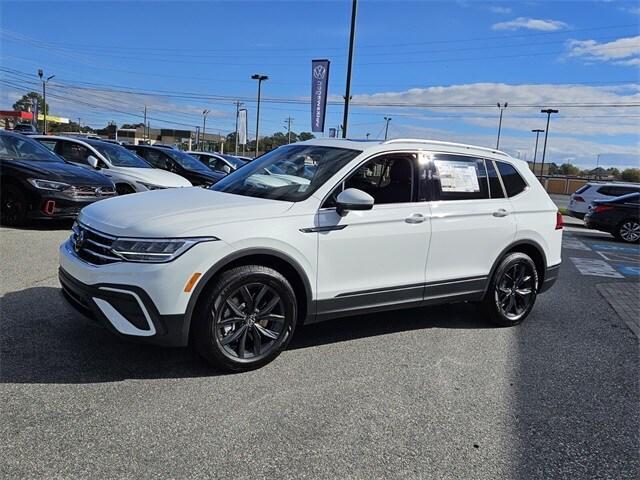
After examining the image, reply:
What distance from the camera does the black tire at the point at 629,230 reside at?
1496 centimetres

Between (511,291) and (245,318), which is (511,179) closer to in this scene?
(511,291)

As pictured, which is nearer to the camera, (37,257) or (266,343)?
(266,343)

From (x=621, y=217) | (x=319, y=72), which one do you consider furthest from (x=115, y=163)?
(x=621, y=217)

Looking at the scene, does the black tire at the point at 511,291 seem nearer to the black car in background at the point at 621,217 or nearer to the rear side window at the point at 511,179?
the rear side window at the point at 511,179

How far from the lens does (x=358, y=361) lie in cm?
423

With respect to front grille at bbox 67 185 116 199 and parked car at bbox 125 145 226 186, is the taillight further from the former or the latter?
front grille at bbox 67 185 116 199

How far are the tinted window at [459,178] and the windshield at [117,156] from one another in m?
8.39

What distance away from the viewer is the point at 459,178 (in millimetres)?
4957

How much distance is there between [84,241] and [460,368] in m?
2.99

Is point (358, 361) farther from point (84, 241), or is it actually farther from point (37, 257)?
point (37, 257)

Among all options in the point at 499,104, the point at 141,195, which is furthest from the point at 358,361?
the point at 499,104

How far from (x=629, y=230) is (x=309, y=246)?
14142mm

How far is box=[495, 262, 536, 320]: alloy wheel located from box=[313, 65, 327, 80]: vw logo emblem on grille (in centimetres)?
1495

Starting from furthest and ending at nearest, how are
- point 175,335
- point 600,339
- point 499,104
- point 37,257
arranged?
1. point 499,104
2. point 37,257
3. point 600,339
4. point 175,335
